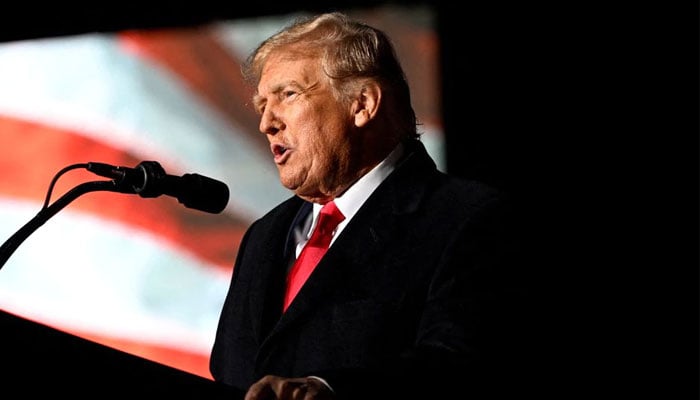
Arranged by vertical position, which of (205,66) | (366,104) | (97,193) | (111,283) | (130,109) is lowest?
(111,283)

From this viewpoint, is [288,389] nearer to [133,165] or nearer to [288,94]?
[288,94]

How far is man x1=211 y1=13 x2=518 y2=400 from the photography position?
126 cm

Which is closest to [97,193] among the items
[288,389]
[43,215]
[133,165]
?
[133,165]

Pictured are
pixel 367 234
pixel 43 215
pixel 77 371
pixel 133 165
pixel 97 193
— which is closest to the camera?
pixel 77 371

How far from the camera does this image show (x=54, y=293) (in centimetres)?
289

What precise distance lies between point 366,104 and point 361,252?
32 centimetres

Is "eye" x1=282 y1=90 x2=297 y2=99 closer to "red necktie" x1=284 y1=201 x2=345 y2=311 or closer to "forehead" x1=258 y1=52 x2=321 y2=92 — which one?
"forehead" x1=258 y1=52 x2=321 y2=92

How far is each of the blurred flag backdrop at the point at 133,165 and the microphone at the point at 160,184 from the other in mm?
1243

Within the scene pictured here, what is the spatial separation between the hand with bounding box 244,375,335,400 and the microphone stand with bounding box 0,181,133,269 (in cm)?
39

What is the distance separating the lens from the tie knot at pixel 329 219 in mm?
1613

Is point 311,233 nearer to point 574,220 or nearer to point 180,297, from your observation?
point 574,220

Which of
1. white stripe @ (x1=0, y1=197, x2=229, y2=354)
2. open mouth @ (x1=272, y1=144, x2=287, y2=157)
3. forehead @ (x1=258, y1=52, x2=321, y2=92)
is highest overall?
forehead @ (x1=258, y1=52, x2=321, y2=92)

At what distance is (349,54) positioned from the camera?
5.58 ft

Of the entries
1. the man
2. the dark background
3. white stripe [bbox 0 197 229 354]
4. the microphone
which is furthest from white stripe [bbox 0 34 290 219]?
the microphone
